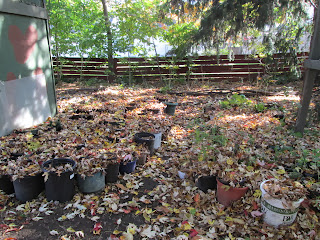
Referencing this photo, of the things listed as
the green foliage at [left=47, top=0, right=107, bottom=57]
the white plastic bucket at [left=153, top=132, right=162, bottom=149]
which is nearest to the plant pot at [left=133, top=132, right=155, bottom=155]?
the white plastic bucket at [left=153, top=132, right=162, bottom=149]

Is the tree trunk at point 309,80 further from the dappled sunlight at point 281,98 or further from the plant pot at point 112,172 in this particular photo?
the plant pot at point 112,172

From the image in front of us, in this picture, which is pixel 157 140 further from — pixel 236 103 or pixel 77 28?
pixel 77 28

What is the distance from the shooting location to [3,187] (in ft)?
10.8

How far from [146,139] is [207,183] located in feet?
5.14

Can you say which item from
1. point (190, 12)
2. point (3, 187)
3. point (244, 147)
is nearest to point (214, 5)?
point (190, 12)

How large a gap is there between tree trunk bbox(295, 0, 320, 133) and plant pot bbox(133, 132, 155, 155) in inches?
126

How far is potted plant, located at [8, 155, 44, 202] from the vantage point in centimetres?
309

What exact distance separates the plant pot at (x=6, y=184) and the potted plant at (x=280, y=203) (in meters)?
3.28

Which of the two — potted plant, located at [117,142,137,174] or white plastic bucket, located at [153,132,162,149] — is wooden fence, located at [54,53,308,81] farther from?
potted plant, located at [117,142,137,174]

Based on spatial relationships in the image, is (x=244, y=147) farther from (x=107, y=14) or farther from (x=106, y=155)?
(x=107, y=14)

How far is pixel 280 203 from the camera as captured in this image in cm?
249

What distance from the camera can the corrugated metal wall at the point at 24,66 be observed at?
4973mm

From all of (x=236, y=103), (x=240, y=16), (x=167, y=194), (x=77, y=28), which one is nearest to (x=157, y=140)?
(x=167, y=194)

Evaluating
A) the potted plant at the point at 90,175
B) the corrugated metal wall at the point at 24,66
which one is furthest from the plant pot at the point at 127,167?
the corrugated metal wall at the point at 24,66
